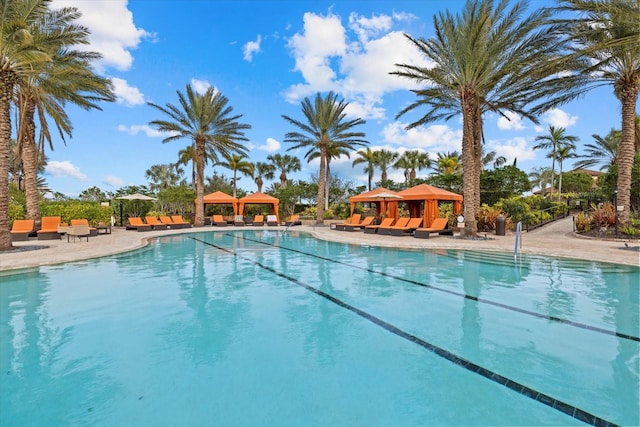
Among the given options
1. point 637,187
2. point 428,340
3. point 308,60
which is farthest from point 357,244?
point 637,187

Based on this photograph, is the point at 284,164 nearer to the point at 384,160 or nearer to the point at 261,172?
the point at 261,172

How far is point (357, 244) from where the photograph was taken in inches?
597

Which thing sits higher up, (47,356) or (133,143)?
(133,143)

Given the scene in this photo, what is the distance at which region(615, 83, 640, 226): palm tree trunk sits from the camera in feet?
46.4

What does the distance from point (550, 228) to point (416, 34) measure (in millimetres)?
14080

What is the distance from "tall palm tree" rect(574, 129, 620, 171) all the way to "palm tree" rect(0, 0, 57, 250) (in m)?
43.5

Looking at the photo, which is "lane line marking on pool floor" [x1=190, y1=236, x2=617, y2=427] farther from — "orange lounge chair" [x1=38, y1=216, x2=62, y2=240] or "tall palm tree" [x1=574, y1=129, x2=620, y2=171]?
"tall palm tree" [x1=574, y1=129, x2=620, y2=171]

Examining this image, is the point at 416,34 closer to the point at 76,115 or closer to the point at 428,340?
the point at 428,340

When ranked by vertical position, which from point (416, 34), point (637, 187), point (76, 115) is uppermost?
point (416, 34)

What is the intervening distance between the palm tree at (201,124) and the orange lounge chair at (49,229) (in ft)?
33.8

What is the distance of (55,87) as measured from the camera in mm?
14727

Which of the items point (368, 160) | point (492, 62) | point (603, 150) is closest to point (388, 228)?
point (492, 62)

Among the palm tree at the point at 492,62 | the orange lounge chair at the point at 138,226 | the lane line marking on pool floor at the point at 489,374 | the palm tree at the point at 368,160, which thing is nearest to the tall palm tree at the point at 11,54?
the orange lounge chair at the point at 138,226

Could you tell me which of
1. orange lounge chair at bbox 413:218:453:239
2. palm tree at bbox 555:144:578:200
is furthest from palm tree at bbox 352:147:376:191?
orange lounge chair at bbox 413:218:453:239
